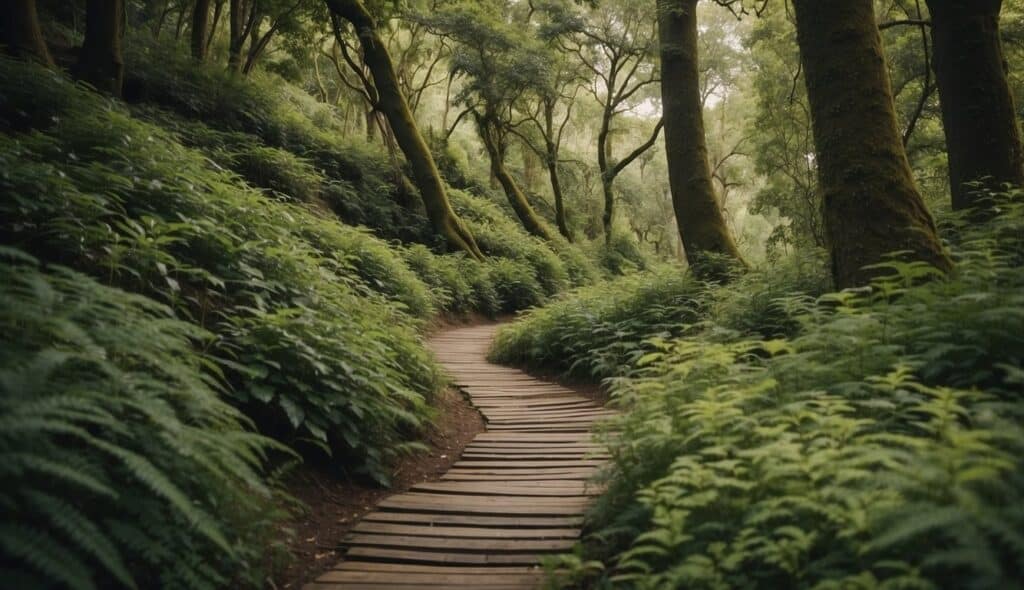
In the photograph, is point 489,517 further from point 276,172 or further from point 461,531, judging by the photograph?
point 276,172

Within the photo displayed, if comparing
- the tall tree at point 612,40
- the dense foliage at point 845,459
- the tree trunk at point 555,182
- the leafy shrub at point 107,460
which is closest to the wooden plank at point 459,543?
the dense foliage at point 845,459

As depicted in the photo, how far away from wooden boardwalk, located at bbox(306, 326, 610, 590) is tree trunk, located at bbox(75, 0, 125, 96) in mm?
9213

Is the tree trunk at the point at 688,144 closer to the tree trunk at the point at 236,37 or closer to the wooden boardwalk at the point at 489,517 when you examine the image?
the wooden boardwalk at the point at 489,517

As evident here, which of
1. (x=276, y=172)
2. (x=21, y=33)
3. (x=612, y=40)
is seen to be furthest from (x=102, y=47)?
(x=612, y=40)

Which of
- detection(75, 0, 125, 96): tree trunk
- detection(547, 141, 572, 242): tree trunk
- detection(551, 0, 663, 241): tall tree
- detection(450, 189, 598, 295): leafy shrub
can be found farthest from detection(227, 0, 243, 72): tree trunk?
detection(547, 141, 572, 242): tree trunk

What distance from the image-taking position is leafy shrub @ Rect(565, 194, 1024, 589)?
2.09 m

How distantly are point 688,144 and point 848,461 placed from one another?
26.8 ft

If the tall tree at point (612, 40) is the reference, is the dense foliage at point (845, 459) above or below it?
below

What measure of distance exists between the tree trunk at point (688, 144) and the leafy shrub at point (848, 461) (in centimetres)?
508

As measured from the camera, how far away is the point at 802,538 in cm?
233

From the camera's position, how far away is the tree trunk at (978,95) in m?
6.52

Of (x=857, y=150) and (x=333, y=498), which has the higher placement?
(x=857, y=150)

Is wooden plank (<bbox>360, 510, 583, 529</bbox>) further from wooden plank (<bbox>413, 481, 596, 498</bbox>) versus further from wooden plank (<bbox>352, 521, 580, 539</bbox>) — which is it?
wooden plank (<bbox>413, 481, 596, 498</bbox>)

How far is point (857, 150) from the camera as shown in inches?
210
